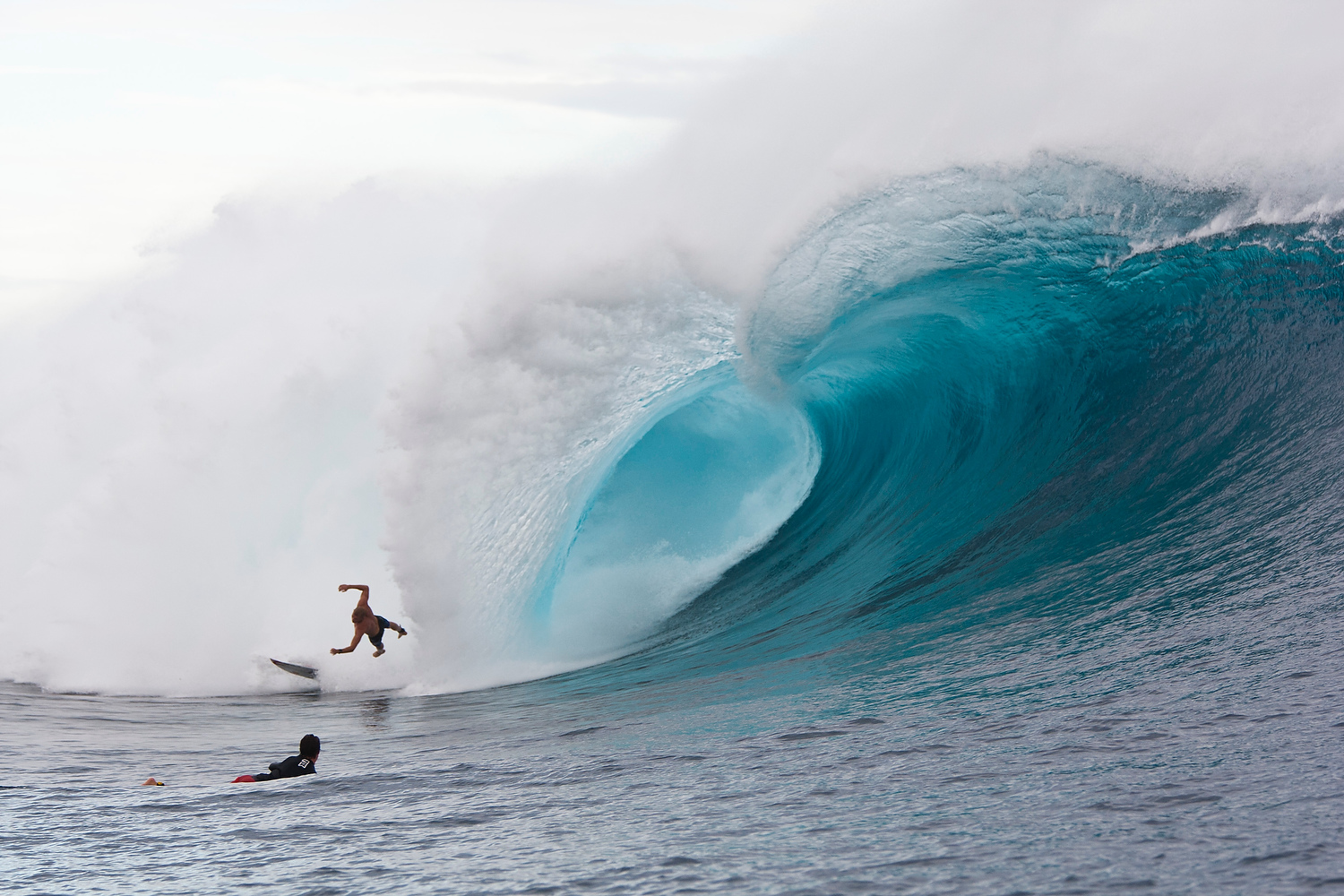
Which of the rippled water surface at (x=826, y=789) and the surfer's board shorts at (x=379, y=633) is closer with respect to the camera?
the rippled water surface at (x=826, y=789)

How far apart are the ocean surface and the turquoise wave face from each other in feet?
0.12

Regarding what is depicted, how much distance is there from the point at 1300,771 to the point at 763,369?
22.6ft

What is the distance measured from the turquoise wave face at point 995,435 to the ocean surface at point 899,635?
1.5 inches

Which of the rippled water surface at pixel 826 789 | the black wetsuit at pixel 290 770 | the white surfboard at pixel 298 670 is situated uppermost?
the white surfboard at pixel 298 670

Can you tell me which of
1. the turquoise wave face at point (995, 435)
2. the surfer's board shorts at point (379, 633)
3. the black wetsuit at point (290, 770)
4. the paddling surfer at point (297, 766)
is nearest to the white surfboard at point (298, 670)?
the surfer's board shorts at point (379, 633)

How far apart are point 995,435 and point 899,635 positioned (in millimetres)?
3775

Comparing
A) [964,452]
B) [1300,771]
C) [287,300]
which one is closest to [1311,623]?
[1300,771]

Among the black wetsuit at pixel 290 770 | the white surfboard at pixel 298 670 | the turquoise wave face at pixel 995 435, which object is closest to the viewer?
the black wetsuit at pixel 290 770

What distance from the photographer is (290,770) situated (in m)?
4.91

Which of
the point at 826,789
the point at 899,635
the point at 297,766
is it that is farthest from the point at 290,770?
the point at 899,635

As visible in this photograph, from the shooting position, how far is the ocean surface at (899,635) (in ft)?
10.4

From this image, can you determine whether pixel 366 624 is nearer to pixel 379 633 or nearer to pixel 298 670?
pixel 379 633

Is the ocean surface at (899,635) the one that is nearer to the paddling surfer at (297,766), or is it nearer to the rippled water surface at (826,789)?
the rippled water surface at (826,789)

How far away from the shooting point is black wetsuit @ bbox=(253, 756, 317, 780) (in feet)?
16.1
